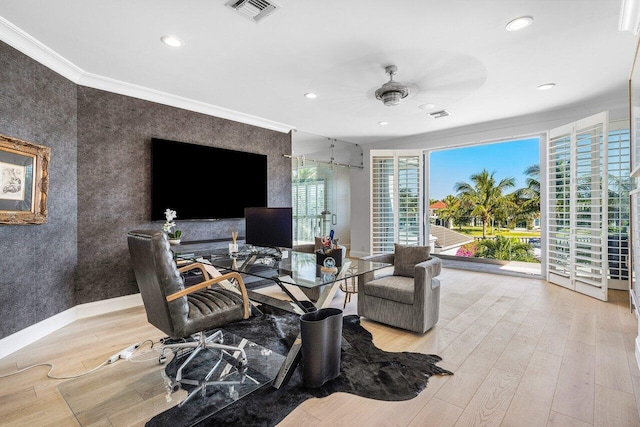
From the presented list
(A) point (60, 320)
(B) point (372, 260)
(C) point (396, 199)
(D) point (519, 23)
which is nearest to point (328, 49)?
(D) point (519, 23)

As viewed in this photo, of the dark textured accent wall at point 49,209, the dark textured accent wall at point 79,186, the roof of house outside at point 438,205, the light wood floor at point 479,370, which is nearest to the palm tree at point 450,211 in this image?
the roof of house outside at point 438,205

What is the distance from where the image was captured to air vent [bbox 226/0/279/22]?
6.91ft

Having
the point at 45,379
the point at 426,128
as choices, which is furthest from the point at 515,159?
the point at 45,379

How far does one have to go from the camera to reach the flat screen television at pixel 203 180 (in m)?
3.77

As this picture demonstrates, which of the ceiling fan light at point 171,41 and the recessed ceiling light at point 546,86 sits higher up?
the recessed ceiling light at point 546,86

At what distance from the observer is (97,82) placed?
3.29m

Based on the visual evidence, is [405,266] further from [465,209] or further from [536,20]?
[465,209]

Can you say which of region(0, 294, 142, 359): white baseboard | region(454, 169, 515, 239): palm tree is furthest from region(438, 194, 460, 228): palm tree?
region(0, 294, 142, 359): white baseboard

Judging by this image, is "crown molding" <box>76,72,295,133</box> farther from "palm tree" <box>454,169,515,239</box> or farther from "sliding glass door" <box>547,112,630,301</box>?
"palm tree" <box>454,169,515,239</box>

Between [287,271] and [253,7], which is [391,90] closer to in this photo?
[253,7]

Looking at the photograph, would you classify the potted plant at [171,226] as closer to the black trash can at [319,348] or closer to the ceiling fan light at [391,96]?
the black trash can at [319,348]

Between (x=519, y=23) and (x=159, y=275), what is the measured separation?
3.16 metres

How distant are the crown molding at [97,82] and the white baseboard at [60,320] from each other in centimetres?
236

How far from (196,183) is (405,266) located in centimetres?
287
